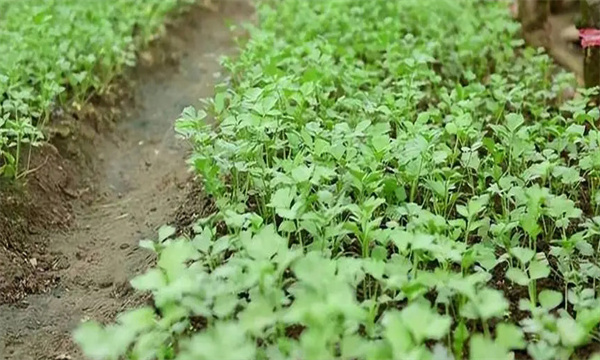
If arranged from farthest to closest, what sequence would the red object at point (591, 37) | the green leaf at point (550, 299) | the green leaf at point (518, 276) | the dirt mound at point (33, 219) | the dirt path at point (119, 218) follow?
the red object at point (591, 37) < the dirt mound at point (33, 219) < the dirt path at point (119, 218) < the green leaf at point (518, 276) < the green leaf at point (550, 299)

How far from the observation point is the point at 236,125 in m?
3.12

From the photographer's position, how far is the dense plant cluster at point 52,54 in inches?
147

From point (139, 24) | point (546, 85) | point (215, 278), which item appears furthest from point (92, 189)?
point (546, 85)

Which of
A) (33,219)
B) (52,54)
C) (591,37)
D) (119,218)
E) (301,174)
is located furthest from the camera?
(52,54)

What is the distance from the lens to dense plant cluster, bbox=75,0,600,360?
7.04 ft

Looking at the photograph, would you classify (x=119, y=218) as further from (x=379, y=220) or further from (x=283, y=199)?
(x=379, y=220)

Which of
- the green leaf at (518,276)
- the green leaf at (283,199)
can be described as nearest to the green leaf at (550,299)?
the green leaf at (518,276)

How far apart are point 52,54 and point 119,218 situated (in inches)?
35.3

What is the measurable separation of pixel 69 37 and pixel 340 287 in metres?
2.86

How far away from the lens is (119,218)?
12.8 ft

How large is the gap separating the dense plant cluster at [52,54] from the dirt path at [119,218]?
31cm

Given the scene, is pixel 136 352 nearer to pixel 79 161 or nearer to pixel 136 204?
pixel 136 204

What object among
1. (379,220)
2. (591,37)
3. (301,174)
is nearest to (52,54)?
(301,174)

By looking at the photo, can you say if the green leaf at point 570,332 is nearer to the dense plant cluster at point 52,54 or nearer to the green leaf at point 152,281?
the green leaf at point 152,281
